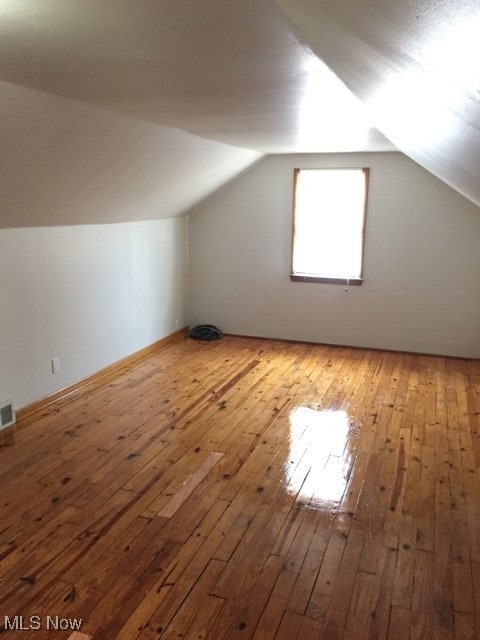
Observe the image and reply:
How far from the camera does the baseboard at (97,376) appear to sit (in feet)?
12.7

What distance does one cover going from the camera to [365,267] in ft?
18.7

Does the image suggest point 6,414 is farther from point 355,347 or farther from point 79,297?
point 355,347

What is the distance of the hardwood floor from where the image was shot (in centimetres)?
207

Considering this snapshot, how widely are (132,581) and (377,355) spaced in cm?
399

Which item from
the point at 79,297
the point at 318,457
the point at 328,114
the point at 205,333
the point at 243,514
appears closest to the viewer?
the point at 243,514

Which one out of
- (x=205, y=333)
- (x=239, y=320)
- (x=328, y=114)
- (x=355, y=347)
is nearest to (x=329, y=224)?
(x=355, y=347)

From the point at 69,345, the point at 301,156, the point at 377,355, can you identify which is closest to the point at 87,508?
the point at 69,345

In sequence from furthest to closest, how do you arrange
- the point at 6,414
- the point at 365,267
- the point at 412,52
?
the point at 365,267 < the point at 6,414 < the point at 412,52

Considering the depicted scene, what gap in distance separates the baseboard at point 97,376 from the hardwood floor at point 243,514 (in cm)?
9

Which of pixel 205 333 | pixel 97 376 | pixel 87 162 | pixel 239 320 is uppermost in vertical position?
pixel 87 162

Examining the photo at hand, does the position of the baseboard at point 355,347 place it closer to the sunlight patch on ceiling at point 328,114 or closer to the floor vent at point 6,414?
the sunlight patch on ceiling at point 328,114

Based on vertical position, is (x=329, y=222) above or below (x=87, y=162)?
below

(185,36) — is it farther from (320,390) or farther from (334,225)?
(334,225)

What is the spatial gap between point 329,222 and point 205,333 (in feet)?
6.18
